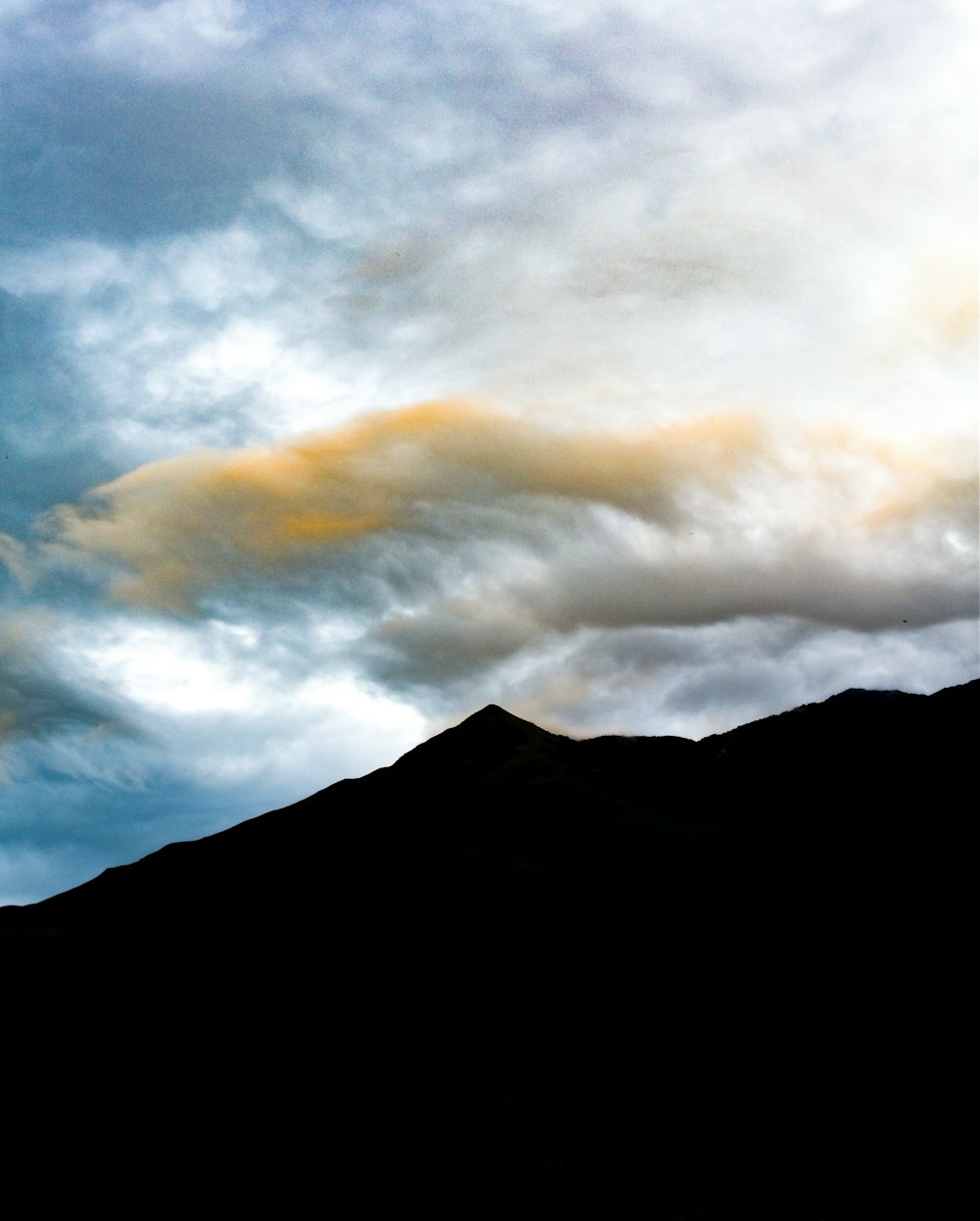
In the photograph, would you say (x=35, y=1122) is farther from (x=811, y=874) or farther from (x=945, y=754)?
(x=945, y=754)

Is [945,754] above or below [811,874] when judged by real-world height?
above

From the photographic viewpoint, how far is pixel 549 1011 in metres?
83.9

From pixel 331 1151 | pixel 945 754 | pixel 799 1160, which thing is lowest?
pixel 799 1160

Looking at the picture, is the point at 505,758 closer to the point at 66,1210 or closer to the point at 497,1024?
the point at 497,1024

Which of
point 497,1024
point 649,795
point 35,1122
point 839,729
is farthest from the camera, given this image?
point 839,729

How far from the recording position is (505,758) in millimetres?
175375

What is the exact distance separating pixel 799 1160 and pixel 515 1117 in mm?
17518

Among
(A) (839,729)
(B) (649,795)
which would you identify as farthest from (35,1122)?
(A) (839,729)

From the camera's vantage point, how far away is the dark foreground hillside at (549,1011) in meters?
61.4

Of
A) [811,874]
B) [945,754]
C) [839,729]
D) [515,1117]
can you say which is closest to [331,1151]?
[515,1117]

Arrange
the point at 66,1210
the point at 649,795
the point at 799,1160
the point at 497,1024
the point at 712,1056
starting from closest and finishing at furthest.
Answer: the point at 799,1160
the point at 66,1210
the point at 712,1056
the point at 497,1024
the point at 649,795

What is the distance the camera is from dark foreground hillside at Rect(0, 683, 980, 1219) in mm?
61438

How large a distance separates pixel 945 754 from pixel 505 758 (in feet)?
223

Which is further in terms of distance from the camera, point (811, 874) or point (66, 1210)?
point (811, 874)
